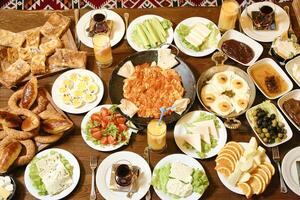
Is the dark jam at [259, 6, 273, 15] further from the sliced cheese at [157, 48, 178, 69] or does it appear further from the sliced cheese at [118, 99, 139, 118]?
the sliced cheese at [118, 99, 139, 118]

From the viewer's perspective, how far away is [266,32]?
10.5 feet

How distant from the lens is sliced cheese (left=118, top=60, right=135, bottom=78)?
9.87 feet

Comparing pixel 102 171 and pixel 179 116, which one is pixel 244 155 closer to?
pixel 179 116

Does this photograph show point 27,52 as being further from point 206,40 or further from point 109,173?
point 206,40

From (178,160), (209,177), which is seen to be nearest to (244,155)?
(209,177)

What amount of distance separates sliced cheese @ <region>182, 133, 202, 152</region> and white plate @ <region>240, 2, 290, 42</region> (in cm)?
105

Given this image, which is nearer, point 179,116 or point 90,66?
point 179,116

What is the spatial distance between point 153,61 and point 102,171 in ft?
3.30

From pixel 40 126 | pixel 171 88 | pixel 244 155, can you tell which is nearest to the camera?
pixel 244 155

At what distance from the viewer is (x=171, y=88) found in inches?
116

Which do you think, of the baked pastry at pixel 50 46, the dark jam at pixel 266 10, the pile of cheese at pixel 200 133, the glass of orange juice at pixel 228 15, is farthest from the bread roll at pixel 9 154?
the dark jam at pixel 266 10

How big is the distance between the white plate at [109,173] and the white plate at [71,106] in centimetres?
45

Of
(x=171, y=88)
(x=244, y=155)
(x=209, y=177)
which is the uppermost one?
(x=171, y=88)

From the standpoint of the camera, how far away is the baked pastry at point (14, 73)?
9.53 feet
